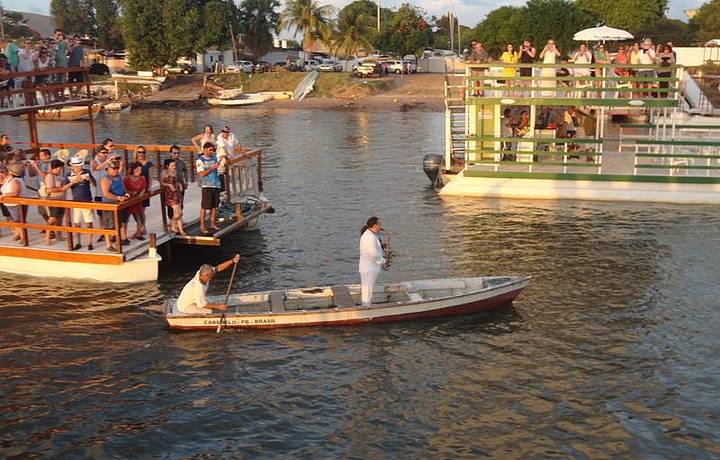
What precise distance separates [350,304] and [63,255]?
23.0 feet

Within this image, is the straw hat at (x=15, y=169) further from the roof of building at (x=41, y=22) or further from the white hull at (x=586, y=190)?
the roof of building at (x=41, y=22)

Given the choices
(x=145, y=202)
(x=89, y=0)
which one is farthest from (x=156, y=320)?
(x=89, y=0)

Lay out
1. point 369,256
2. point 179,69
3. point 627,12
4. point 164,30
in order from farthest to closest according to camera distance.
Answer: point 179,69 → point 164,30 → point 627,12 → point 369,256

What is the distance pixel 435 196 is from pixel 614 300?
12798 mm

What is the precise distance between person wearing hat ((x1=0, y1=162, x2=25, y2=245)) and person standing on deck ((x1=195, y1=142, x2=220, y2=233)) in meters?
4.09

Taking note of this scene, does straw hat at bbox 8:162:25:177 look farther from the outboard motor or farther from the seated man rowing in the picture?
the outboard motor

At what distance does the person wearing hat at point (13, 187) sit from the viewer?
59.1ft

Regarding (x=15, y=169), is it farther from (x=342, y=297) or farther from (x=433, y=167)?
(x=433, y=167)

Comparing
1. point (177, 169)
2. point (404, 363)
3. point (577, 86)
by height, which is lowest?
point (404, 363)

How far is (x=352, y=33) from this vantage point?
318 feet

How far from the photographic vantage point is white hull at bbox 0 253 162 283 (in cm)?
1784

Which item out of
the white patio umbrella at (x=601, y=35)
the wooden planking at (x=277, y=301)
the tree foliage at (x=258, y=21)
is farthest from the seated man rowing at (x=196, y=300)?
the tree foliage at (x=258, y=21)

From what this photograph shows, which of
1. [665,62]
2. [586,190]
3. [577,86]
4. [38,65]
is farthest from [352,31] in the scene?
[38,65]

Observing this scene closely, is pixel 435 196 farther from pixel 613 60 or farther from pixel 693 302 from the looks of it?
pixel 693 302
